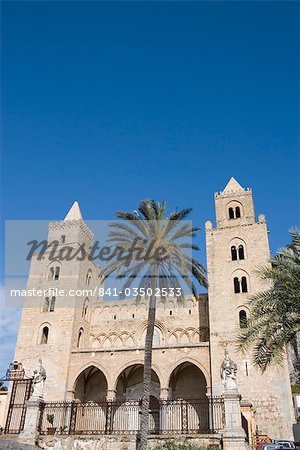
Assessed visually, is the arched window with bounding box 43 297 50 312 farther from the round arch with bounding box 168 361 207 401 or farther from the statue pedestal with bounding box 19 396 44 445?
the statue pedestal with bounding box 19 396 44 445

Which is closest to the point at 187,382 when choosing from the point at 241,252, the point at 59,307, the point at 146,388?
the point at 241,252

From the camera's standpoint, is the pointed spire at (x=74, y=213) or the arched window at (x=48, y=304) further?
the pointed spire at (x=74, y=213)

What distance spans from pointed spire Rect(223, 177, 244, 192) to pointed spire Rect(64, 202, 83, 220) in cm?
1178

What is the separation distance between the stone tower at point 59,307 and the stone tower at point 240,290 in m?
9.32

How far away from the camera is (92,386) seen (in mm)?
28406

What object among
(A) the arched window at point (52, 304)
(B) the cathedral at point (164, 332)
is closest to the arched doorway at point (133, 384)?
(B) the cathedral at point (164, 332)

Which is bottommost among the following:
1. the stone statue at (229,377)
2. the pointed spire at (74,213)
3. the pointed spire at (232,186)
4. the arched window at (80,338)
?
the stone statue at (229,377)

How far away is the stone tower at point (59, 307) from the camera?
2655cm

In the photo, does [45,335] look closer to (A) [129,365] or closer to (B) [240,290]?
(A) [129,365]

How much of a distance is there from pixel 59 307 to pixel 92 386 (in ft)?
19.1

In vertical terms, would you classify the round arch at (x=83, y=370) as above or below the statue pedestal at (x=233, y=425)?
above

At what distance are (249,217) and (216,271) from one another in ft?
16.0

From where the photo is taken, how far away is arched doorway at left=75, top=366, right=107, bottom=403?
2773cm

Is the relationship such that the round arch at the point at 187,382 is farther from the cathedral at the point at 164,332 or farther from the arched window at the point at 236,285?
the arched window at the point at 236,285
